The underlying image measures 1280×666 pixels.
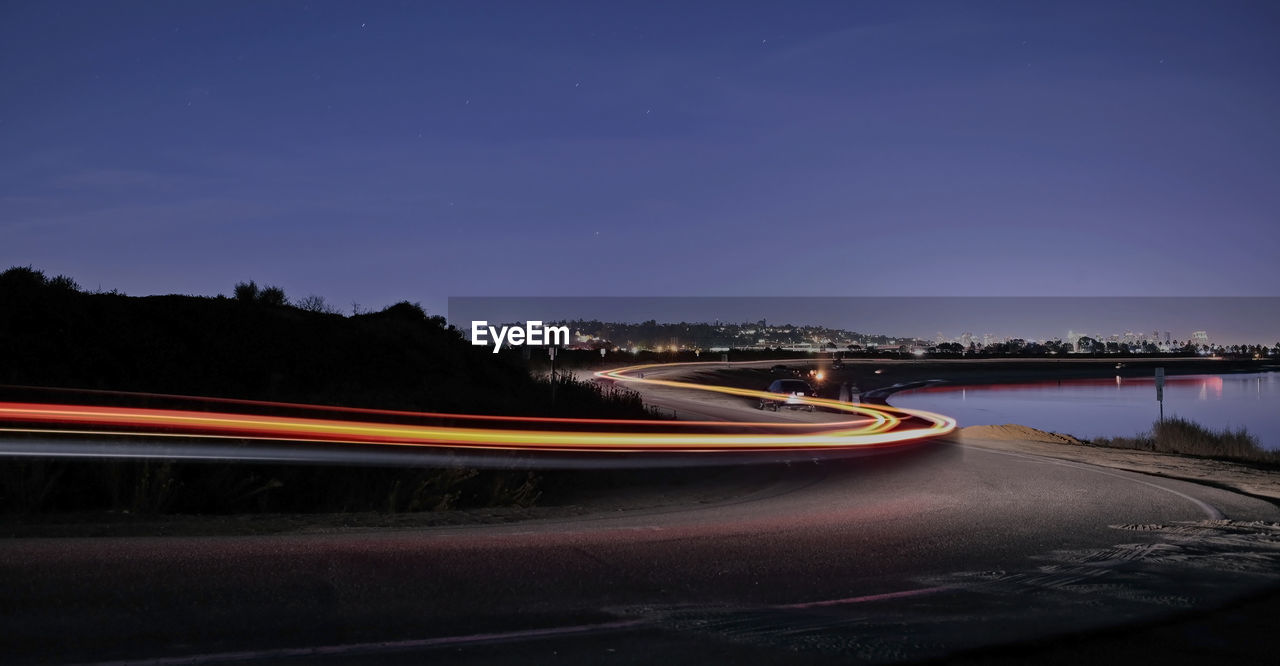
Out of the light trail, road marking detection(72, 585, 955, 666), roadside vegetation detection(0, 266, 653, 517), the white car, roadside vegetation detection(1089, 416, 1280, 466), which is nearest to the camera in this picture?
road marking detection(72, 585, 955, 666)

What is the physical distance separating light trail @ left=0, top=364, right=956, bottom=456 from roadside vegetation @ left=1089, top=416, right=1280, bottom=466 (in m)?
6.57

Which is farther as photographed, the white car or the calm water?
the calm water

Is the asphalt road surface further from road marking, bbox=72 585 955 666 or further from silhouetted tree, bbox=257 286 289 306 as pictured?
silhouetted tree, bbox=257 286 289 306

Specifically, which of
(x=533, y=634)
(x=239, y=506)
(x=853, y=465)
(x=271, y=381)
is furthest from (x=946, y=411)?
(x=533, y=634)

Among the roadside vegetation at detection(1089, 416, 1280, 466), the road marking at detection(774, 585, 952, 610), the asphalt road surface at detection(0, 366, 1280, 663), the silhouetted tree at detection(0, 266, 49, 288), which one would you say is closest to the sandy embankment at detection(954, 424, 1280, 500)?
the roadside vegetation at detection(1089, 416, 1280, 466)

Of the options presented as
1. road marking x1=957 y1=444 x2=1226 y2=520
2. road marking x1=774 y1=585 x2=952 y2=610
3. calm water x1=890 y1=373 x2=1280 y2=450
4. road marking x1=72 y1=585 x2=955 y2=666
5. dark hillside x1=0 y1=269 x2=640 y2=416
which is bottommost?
calm water x1=890 y1=373 x2=1280 y2=450

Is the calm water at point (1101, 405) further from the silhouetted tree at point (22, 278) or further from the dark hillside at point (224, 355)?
the silhouetted tree at point (22, 278)

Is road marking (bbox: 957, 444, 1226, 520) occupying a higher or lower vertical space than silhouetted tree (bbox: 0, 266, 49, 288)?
lower

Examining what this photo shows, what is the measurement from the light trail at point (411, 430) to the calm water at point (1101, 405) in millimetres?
25224

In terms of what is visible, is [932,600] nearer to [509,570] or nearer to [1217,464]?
[509,570]

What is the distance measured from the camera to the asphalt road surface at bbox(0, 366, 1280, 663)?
5.77m

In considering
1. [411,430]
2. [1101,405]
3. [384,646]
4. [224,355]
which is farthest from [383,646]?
[1101,405]

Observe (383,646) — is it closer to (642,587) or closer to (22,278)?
(642,587)

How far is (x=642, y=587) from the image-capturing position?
7566 millimetres
